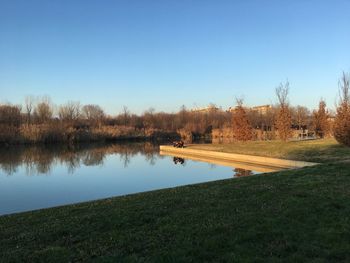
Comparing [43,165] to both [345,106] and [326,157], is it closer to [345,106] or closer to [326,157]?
[326,157]

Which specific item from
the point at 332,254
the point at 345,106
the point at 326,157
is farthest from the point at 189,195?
the point at 345,106

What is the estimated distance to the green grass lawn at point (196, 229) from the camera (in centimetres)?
372

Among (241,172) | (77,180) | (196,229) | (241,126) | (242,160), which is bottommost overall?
(77,180)

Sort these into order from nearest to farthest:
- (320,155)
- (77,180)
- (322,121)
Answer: (77,180), (320,155), (322,121)

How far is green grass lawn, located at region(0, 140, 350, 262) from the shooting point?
3.72 meters

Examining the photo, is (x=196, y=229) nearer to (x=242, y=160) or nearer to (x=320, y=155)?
(x=320, y=155)

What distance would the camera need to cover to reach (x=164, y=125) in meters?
56.3

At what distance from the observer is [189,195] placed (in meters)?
7.04

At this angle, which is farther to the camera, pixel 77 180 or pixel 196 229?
pixel 77 180

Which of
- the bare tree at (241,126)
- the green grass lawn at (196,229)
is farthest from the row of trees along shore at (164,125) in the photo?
the green grass lawn at (196,229)

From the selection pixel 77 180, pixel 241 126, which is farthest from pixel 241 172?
pixel 241 126

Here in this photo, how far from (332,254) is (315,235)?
1.92ft

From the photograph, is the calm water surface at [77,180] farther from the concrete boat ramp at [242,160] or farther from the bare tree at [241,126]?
the bare tree at [241,126]

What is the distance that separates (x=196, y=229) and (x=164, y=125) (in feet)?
170
